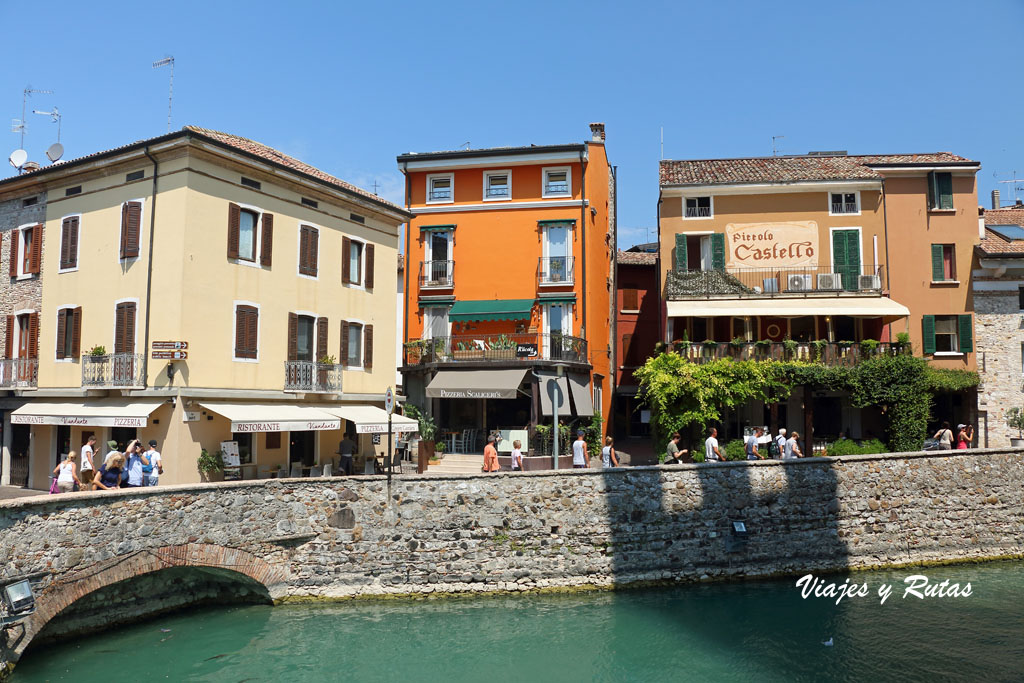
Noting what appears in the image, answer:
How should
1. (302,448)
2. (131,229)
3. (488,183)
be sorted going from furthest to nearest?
(488,183) < (302,448) < (131,229)

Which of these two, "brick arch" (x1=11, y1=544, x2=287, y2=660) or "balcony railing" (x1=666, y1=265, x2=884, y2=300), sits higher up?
"balcony railing" (x1=666, y1=265, x2=884, y2=300)

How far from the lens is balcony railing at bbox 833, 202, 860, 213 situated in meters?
28.3

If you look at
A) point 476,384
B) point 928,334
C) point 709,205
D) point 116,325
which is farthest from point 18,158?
point 928,334

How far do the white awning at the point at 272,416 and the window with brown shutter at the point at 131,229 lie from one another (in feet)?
15.0

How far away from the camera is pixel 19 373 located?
2173 cm

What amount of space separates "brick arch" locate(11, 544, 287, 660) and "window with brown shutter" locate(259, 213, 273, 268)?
9.06m

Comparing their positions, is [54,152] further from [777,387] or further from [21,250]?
[777,387]

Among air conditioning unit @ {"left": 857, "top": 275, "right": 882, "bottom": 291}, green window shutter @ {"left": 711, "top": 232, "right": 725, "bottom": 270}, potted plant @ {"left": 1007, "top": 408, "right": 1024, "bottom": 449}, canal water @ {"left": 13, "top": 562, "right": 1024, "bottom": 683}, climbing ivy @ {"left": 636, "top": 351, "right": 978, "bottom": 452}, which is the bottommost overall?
canal water @ {"left": 13, "top": 562, "right": 1024, "bottom": 683}

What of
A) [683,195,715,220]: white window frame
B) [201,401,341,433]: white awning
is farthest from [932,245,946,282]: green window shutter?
[201,401,341,433]: white awning

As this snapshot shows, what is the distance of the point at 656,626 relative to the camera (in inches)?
599

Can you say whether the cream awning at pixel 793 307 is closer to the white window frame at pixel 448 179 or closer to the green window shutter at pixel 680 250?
the green window shutter at pixel 680 250

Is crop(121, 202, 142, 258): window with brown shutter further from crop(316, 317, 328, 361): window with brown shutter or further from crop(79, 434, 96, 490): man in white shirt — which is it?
crop(316, 317, 328, 361): window with brown shutter

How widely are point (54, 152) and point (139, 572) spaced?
16.4 meters

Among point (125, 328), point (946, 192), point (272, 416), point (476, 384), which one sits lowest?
point (272, 416)
